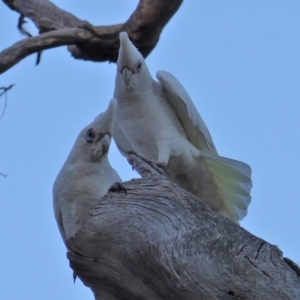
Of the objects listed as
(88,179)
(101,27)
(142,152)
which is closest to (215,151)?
(142,152)

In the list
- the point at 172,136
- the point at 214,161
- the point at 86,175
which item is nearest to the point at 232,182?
the point at 214,161

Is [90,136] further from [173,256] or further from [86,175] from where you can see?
[173,256]

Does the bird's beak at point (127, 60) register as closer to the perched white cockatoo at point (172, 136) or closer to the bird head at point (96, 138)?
the perched white cockatoo at point (172, 136)

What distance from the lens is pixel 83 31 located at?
550 cm

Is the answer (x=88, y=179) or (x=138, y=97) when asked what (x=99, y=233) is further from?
(x=138, y=97)

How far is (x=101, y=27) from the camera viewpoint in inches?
219

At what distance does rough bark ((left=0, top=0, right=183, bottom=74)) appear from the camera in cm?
530

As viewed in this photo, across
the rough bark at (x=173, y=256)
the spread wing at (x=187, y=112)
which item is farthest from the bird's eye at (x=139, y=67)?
the rough bark at (x=173, y=256)

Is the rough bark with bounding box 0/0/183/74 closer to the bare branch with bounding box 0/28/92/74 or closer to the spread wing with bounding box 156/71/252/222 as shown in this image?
the bare branch with bounding box 0/28/92/74

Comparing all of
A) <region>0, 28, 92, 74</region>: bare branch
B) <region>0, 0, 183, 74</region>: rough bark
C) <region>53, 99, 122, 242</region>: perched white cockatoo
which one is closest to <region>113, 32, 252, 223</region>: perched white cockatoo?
<region>53, 99, 122, 242</region>: perched white cockatoo

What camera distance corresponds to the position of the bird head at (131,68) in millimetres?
4133

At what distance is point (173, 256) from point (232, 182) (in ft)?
6.19

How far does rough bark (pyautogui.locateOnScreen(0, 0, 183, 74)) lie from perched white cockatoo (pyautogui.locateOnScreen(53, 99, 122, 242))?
1.98 meters

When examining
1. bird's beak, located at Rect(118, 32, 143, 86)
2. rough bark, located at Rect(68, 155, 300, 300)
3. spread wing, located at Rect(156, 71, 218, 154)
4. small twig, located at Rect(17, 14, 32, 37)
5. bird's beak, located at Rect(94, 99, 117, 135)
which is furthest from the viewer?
small twig, located at Rect(17, 14, 32, 37)
